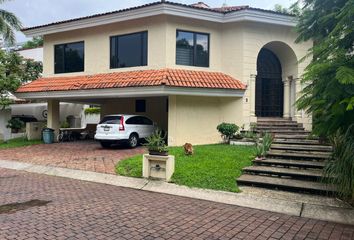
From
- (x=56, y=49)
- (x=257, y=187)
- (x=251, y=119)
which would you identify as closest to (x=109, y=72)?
(x=56, y=49)

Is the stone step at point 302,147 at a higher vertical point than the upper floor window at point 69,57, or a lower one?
lower

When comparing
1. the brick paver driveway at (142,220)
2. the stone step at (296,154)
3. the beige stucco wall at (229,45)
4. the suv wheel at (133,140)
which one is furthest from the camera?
the beige stucco wall at (229,45)

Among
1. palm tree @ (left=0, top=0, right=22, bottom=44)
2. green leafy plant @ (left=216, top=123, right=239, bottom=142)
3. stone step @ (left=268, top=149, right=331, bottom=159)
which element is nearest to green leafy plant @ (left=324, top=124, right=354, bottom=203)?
stone step @ (left=268, top=149, right=331, bottom=159)

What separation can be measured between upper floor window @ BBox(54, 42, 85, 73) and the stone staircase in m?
12.1

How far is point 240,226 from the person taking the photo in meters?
6.06

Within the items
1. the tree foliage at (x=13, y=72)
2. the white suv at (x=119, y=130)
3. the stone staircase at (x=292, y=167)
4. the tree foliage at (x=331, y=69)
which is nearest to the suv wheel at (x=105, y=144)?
the white suv at (x=119, y=130)

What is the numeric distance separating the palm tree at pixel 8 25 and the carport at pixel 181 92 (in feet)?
14.2

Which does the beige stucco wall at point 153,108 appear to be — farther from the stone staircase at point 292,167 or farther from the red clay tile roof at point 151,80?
the stone staircase at point 292,167

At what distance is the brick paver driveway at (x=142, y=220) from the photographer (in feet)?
18.4

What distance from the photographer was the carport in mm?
14953

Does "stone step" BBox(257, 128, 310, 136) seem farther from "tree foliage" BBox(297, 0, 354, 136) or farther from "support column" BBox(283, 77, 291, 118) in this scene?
"tree foliage" BBox(297, 0, 354, 136)

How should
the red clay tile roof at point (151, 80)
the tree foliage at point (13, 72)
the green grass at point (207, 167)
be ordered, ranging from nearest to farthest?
→ the green grass at point (207, 167) < the red clay tile roof at point (151, 80) < the tree foliage at point (13, 72)

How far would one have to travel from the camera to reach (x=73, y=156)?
14.1m

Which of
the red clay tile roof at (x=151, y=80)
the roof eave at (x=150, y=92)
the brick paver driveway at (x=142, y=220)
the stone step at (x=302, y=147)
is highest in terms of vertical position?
the red clay tile roof at (x=151, y=80)
